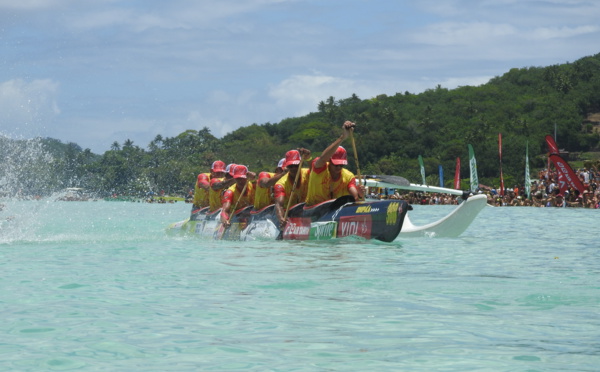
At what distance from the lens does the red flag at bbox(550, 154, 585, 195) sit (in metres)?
29.1

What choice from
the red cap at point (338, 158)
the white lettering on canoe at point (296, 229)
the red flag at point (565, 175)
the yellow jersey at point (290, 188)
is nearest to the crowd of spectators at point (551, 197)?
the red flag at point (565, 175)

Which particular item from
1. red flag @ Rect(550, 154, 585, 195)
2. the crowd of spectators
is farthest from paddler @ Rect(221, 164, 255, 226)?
the crowd of spectators

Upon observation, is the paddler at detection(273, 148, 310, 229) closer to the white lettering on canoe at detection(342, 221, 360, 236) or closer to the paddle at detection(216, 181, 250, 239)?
the white lettering on canoe at detection(342, 221, 360, 236)

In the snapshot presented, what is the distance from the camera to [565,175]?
96.7 feet

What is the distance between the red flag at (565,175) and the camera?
95.5 ft

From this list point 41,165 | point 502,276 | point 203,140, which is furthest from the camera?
point 203,140

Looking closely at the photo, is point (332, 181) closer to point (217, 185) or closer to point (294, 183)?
point (294, 183)

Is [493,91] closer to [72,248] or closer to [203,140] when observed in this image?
[203,140]

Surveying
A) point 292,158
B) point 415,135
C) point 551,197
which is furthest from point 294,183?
point 415,135

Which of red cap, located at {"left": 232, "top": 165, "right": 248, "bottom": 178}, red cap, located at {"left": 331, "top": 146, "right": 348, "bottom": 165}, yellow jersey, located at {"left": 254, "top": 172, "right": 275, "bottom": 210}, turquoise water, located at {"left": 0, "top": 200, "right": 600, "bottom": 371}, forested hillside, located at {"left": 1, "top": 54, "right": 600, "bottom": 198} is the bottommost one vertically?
turquoise water, located at {"left": 0, "top": 200, "right": 600, "bottom": 371}

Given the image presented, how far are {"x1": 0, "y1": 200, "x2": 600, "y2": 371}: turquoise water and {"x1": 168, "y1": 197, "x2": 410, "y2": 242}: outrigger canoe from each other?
4.37ft

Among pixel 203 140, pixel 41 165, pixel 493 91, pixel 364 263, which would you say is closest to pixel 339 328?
pixel 364 263

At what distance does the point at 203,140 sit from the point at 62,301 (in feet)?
445

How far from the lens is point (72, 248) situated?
40.1ft
